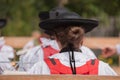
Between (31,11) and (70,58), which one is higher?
(31,11)

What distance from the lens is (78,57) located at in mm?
3873

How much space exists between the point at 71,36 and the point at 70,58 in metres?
0.16

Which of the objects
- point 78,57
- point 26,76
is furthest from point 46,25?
point 26,76

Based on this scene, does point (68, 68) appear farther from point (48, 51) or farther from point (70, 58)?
point (48, 51)

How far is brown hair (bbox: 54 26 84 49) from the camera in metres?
3.88

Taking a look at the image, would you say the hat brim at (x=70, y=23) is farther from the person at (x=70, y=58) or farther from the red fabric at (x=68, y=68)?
the red fabric at (x=68, y=68)

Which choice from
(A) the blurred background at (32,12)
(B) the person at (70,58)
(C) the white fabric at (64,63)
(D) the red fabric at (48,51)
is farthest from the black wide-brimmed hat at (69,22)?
(A) the blurred background at (32,12)

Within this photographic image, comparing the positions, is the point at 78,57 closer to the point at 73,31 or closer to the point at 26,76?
the point at 73,31

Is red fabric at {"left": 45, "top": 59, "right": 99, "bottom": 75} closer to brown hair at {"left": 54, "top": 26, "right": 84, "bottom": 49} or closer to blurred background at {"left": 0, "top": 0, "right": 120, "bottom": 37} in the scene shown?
brown hair at {"left": 54, "top": 26, "right": 84, "bottom": 49}

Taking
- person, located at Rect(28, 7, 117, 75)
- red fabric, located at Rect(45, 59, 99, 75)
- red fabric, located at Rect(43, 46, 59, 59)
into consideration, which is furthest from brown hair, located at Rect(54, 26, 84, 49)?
red fabric, located at Rect(43, 46, 59, 59)

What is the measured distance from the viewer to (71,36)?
12.7 ft

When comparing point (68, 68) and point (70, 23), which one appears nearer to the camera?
point (68, 68)

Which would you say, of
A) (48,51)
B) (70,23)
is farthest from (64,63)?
(48,51)

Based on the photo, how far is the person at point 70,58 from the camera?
379cm
